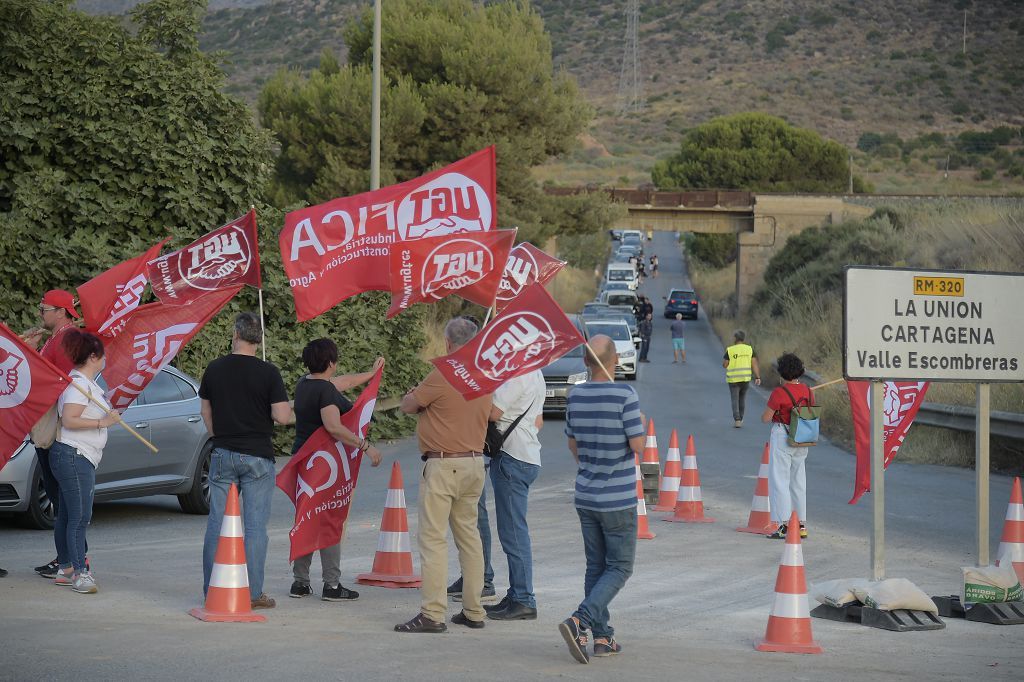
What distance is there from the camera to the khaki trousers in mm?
8070

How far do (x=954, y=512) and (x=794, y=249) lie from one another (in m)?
44.2

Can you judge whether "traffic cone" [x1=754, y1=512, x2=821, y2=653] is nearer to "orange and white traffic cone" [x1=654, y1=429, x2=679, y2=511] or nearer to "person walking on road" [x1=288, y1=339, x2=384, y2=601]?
"person walking on road" [x1=288, y1=339, x2=384, y2=601]

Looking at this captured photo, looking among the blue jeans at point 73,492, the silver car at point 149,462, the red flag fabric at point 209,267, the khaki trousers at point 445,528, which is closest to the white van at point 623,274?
the silver car at point 149,462

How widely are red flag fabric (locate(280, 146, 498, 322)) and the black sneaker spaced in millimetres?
2189

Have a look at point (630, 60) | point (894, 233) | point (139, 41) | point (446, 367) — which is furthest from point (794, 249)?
point (630, 60)

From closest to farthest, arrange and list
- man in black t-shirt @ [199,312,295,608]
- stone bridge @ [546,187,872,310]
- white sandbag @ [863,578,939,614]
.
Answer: man in black t-shirt @ [199,312,295,608] < white sandbag @ [863,578,939,614] < stone bridge @ [546,187,872,310]

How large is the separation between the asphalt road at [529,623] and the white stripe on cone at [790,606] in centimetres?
25

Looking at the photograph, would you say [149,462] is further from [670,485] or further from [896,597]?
[896,597]

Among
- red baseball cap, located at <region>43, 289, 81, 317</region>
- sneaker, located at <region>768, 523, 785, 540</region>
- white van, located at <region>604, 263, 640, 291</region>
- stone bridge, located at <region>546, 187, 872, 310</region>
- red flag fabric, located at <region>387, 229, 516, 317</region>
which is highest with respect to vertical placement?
stone bridge, located at <region>546, 187, 872, 310</region>

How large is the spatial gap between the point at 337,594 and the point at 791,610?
10.3ft

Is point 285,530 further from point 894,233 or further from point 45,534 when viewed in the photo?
point 894,233

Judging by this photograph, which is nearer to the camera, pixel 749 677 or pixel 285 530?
pixel 749 677

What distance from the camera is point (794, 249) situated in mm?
58000

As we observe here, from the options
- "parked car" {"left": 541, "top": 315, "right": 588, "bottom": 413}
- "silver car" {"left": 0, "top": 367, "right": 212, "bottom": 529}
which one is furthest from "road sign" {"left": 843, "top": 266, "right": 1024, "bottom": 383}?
"parked car" {"left": 541, "top": 315, "right": 588, "bottom": 413}
